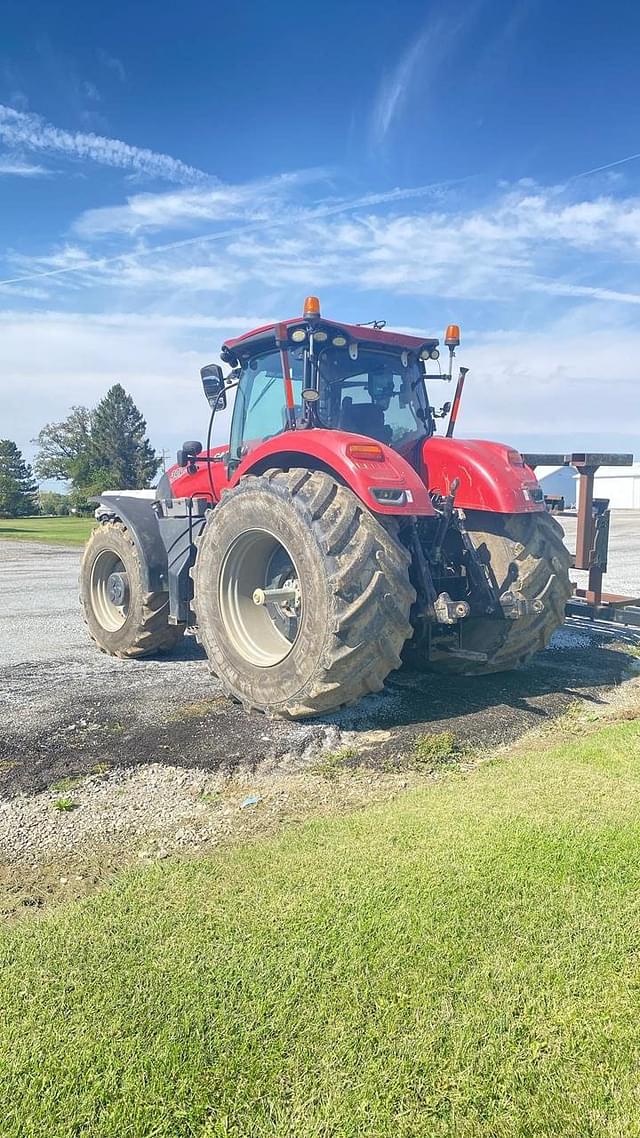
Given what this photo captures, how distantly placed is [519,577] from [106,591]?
4.08 m

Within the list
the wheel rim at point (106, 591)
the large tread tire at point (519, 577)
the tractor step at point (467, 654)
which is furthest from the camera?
the wheel rim at point (106, 591)

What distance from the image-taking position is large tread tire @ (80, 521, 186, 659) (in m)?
6.38

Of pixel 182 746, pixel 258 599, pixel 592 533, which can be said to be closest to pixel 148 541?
pixel 258 599

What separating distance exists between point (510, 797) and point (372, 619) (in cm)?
126

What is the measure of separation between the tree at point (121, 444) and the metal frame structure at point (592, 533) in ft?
239

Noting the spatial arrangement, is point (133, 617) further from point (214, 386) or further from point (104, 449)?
point (104, 449)

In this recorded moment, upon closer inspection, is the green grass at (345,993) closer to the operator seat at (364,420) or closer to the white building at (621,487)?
the operator seat at (364,420)

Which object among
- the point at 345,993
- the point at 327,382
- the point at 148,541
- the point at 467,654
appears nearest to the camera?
the point at 345,993

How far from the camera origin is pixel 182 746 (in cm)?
428

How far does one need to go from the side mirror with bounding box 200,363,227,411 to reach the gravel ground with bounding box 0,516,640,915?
2.24 metres

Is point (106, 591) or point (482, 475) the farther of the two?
point (106, 591)

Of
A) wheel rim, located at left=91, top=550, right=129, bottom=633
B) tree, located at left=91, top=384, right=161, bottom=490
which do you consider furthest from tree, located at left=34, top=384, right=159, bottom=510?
wheel rim, located at left=91, top=550, right=129, bottom=633

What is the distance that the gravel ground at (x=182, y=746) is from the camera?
3170mm

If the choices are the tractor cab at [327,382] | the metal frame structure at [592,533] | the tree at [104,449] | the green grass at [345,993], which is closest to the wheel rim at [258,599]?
the tractor cab at [327,382]
